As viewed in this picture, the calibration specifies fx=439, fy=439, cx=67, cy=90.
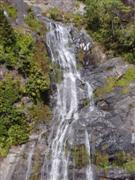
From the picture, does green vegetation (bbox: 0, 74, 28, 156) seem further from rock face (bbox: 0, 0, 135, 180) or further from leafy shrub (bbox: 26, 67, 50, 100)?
leafy shrub (bbox: 26, 67, 50, 100)

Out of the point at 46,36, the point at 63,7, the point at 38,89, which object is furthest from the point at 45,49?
the point at 63,7

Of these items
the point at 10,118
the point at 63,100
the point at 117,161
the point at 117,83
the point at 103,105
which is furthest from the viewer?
the point at 117,83

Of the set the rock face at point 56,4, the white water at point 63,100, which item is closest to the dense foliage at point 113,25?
the white water at point 63,100

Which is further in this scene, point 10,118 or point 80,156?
point 10,118

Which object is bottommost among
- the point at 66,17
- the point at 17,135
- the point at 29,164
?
the point at 29,164

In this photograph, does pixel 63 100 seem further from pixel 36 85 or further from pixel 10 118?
pixel 10 118

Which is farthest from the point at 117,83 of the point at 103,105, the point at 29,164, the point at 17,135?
the point at 29,164

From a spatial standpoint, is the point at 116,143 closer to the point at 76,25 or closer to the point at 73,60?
the point at 73,60
